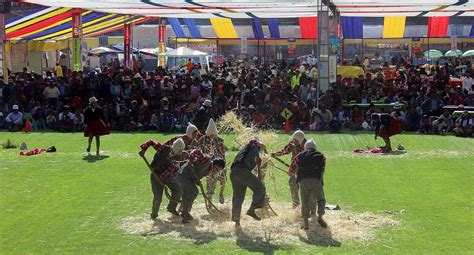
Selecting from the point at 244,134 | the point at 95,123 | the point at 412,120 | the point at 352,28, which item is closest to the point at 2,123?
the point at 95,123

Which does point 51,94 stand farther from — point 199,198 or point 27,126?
point 199,198

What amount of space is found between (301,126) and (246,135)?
11.7 m

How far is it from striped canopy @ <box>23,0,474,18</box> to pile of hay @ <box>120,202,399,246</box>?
534 inches

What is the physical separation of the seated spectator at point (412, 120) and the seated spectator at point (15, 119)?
13.0 meters

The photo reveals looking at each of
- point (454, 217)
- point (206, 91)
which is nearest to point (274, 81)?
point (206, 91)

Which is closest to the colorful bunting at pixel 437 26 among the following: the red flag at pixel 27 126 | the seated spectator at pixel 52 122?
the seated spectator at pixel 52 122

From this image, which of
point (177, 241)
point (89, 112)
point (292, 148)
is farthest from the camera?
point (89, 112)

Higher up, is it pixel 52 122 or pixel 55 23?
pixel 55 23

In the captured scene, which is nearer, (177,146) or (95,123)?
(177,146)

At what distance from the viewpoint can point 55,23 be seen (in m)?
36.0

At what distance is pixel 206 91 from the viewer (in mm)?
27703

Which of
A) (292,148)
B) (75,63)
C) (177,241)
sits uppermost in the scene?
(75,63)

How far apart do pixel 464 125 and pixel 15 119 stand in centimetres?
1493

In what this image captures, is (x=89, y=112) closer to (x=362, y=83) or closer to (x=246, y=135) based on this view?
(x=246, y=135)
